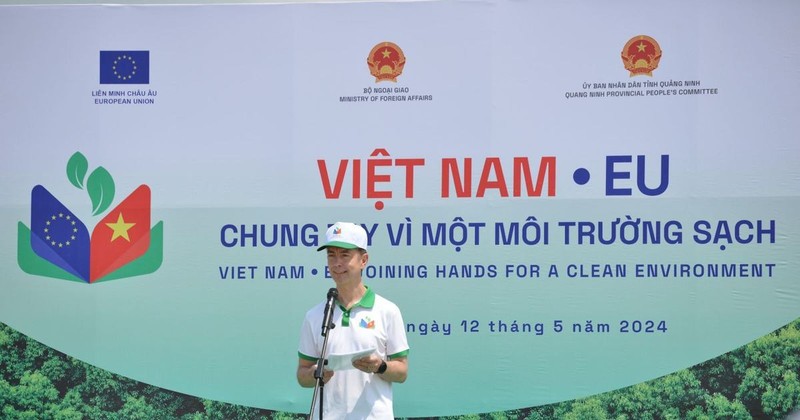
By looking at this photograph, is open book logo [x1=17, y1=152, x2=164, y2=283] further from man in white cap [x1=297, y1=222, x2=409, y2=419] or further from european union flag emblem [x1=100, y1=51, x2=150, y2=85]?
man in white cap [x1=297, y1=222, x2=409, y2=419]

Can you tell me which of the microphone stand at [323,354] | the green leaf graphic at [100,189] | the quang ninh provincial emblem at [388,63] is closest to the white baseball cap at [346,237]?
the microphone stand at [323,354]

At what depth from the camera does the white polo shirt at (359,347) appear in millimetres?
3305

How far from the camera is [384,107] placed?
466cm

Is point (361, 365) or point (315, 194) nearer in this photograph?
point (361, 365)

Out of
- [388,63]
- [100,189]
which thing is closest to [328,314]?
[388,63]

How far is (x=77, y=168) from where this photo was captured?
186 inches

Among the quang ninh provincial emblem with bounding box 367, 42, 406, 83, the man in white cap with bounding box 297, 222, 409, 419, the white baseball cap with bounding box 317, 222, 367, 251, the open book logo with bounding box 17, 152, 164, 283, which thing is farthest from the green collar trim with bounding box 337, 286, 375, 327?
the open book logo with bounding box 17, 152, 164, 283

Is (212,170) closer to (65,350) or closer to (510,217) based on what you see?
(65,350)

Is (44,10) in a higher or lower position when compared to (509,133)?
higher

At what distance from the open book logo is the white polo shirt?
1625mm

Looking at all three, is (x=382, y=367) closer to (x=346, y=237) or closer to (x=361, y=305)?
(x=361, y=305)

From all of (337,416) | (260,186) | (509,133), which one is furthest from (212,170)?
(337,416)

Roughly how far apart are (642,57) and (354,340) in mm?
2165

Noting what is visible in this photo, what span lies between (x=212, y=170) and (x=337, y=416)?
1814 mm
